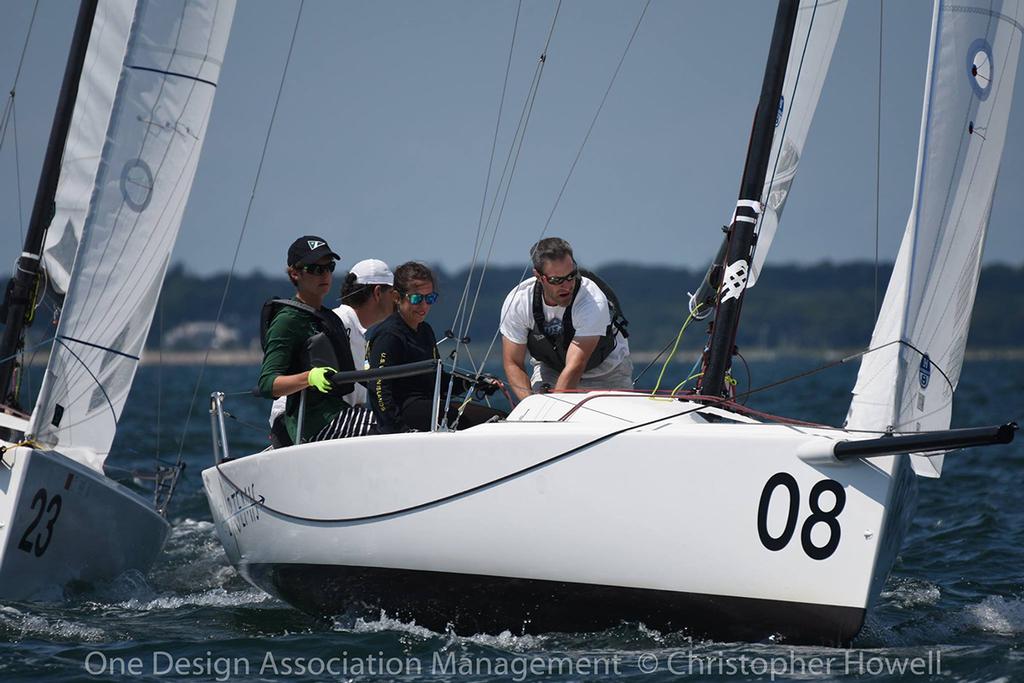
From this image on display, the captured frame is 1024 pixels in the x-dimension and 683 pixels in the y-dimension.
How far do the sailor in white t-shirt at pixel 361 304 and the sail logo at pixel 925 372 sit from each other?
2407 mm

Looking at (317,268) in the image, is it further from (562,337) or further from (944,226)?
(944,226)

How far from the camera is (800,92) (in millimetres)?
7109

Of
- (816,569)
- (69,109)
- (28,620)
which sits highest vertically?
(69,109)

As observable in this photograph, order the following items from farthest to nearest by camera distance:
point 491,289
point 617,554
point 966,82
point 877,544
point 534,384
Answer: point 491,289, point 534,384, point 966,82, point 617,554, point 877,544

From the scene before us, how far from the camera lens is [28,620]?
5430 mm

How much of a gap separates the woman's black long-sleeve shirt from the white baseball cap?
1.97ft

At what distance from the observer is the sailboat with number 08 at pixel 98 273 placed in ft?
19.6

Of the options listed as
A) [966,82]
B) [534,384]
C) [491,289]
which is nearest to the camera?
[966,82]

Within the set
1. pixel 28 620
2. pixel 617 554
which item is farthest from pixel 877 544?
pixel 28 620

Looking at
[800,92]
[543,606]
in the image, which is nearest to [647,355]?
[800,92]

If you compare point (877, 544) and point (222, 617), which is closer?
point (877, 544)

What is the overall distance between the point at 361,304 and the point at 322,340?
2.45 ft

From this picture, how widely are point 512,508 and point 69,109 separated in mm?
4301

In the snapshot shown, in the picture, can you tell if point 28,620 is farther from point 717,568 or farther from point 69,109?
point 69,109
